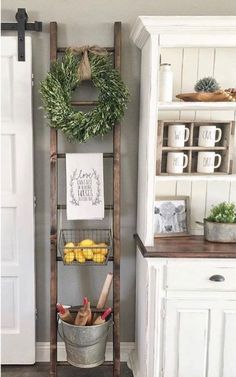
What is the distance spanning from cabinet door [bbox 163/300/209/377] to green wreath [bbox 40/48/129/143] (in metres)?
1.02

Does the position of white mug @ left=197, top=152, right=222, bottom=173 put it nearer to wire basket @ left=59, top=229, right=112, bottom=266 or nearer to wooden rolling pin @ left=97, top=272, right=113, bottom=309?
wire basket @ left=59, top=229, right=112, bottom=266

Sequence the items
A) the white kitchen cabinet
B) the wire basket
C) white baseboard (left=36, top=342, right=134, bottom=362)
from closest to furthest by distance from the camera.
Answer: the white kitchen cabinet, the wire basket, white baseboard (left=36, top=342, right=134, bottom=362)

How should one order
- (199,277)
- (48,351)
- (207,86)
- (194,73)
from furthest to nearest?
(48,351)
(194,73)
(207,86)
(199,277)

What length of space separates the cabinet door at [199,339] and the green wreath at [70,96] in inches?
40.2

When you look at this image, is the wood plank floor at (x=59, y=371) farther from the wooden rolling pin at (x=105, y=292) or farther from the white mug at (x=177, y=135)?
the white mug at (x=177, y=135)

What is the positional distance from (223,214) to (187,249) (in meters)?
0.32

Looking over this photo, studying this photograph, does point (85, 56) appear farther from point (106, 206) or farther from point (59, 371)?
point (59, 371)

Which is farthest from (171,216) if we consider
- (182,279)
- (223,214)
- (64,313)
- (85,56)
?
(85,56)

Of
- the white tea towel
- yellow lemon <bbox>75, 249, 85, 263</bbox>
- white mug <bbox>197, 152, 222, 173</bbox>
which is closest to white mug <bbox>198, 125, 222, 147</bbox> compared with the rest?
white mug <bbox>197, 152, 222, 173</bbox>

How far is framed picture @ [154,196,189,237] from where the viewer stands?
2217 mm

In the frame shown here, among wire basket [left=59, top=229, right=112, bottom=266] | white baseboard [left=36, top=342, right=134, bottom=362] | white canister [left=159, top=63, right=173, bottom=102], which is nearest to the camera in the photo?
white canister [left=159, top=63, right=173, bottom=102]

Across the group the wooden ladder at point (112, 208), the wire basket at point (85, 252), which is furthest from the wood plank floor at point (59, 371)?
the wire basket at point (85, 252)

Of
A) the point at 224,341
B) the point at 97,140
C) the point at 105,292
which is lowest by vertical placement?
the point at 224,341

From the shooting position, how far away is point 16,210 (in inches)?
89.2
